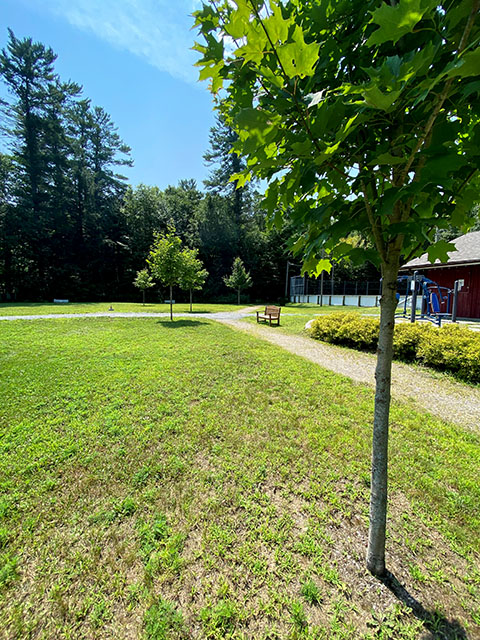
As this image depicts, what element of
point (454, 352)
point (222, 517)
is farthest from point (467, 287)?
point (222, 517)

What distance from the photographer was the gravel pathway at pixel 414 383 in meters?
3.96

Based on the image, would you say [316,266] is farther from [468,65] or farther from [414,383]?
[414,383]

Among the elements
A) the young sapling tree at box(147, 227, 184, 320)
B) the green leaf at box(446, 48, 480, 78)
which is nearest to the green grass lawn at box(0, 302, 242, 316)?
the young sapling tree at box(147, 227, 184, 320)

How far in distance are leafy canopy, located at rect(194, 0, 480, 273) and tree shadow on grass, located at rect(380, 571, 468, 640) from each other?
2.00m

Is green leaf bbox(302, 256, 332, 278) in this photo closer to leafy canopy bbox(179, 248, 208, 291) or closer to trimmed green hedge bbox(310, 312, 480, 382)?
trimmed green hedge bbox(310, 312, 480, 382)

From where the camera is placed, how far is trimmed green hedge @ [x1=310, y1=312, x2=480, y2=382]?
528cm

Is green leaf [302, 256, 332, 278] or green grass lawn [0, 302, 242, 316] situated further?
green grass lawn [0, 302, 242, 316]

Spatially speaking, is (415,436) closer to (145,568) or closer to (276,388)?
(276,388)

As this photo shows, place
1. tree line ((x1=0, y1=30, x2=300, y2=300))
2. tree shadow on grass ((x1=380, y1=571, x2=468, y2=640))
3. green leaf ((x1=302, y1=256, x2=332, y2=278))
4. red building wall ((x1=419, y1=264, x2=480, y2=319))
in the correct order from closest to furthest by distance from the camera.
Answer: tree shadow on grass ((x1=380, y1=571, x2=468, y2=640)), green leaf ((x1=302, y1=256, x2=332, y2=278)), red building wall ((x1=419, y1=264, x2=480, y2=319)), tree line ((x1=0, y1=30, x2=300, y2=300))

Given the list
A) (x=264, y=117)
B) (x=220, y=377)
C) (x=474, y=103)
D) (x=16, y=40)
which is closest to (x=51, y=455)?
(x=220, y=377)

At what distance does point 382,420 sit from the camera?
5.31 feet

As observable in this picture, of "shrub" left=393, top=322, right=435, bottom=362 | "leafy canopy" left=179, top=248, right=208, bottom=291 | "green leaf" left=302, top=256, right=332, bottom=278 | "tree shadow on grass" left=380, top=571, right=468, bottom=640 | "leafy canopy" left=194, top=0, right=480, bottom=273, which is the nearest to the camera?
"leafy canopy" left=194, top=0, right=480, bottom=273

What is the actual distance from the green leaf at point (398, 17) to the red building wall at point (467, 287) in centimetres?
1417

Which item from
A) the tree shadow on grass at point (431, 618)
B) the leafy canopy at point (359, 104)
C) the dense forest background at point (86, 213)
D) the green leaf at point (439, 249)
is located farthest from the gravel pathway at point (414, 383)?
the dense forest background at point (86, 213)
